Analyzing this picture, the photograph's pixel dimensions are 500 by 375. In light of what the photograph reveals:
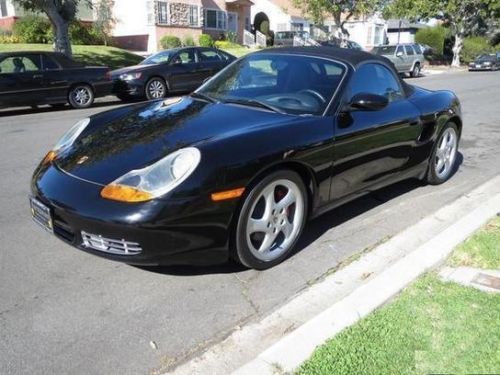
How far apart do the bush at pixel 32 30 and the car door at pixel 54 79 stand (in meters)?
16.6

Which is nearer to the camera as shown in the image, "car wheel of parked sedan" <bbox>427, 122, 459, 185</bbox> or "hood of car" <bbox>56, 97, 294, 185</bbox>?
"hood of car" <bbox>56, 97, 294, 185</bbox>

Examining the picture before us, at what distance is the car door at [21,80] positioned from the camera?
11656 mm

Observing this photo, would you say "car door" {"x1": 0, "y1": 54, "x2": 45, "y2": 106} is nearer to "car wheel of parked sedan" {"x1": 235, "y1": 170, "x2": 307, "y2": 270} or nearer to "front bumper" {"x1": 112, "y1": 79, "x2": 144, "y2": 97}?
"front bumper" {"x1": 112, "y1": 79, "x2": 144, "y2": 97}

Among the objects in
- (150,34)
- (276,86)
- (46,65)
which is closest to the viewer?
(276,86)

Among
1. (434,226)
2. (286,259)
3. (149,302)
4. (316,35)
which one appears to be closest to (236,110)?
(286,259)

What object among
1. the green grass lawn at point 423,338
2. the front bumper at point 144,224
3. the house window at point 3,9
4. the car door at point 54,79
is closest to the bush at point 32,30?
the house window at point 3,9

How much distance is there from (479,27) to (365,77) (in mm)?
→ 41308

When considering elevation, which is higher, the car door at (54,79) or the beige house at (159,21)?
the beige house at (159,21)

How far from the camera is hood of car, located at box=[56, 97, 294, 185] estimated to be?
10.9 feet

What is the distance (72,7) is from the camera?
1939 centimetres

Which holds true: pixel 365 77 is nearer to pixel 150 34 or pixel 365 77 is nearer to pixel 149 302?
pixel 149 302

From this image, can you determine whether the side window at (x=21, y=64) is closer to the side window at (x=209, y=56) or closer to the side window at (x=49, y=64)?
the side window at (x=49, y=64)

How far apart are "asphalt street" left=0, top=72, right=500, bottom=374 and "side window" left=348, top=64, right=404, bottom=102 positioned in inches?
43.9

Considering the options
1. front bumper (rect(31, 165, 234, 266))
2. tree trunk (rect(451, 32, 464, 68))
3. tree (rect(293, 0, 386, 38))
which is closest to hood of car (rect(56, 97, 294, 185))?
front bumper (rect(31, 165, 234, 266))
